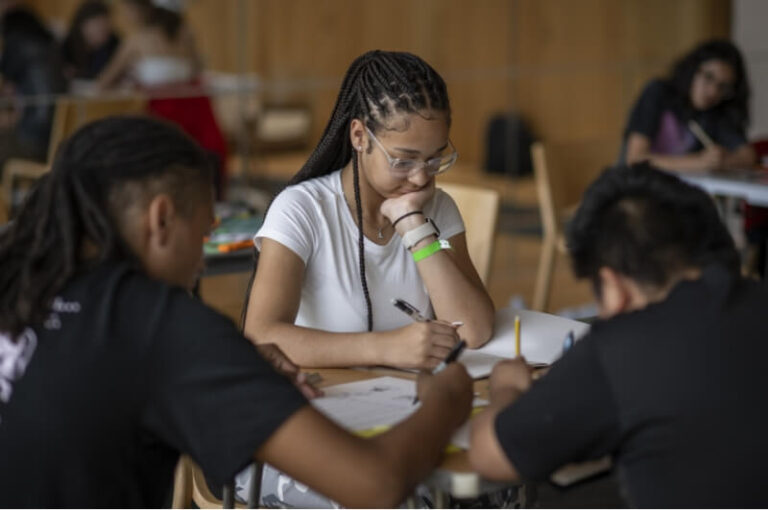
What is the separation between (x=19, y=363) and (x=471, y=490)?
59cm

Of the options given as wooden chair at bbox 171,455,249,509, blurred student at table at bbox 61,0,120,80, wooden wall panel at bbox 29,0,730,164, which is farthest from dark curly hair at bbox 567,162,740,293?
blurred student at table at bbox 61,0,120,80

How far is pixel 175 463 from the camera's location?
1.40m

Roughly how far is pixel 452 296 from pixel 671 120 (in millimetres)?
2754

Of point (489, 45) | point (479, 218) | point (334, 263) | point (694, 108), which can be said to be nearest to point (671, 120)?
point (694, 108)

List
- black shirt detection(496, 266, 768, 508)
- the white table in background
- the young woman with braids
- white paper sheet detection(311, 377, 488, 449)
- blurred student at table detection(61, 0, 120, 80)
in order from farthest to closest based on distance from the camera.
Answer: blurred student at table detection(61, 0, 120, 80) → the white table in background → the young woman with braids → white paper sheet detection(311, 377, 488, 449) → black shirt detection(496, 266, 768, 508)

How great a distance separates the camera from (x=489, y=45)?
8.92 meters

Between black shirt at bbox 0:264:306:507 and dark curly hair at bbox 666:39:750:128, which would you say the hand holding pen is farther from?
dark curly hair at bbox 666:39:750:128

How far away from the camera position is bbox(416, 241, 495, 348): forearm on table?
207 cm

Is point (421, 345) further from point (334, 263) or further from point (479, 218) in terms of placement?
point (479, 218)

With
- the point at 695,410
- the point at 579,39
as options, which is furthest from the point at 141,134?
the point at 579,39

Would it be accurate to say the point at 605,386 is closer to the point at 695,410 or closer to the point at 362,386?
the point at 695,410

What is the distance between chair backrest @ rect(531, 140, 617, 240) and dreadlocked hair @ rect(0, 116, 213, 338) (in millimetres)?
2941

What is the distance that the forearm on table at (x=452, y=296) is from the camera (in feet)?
6.81

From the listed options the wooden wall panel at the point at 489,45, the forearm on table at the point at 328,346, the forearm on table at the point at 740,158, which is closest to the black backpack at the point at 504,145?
the wooden wall panel at the point at 489,45
